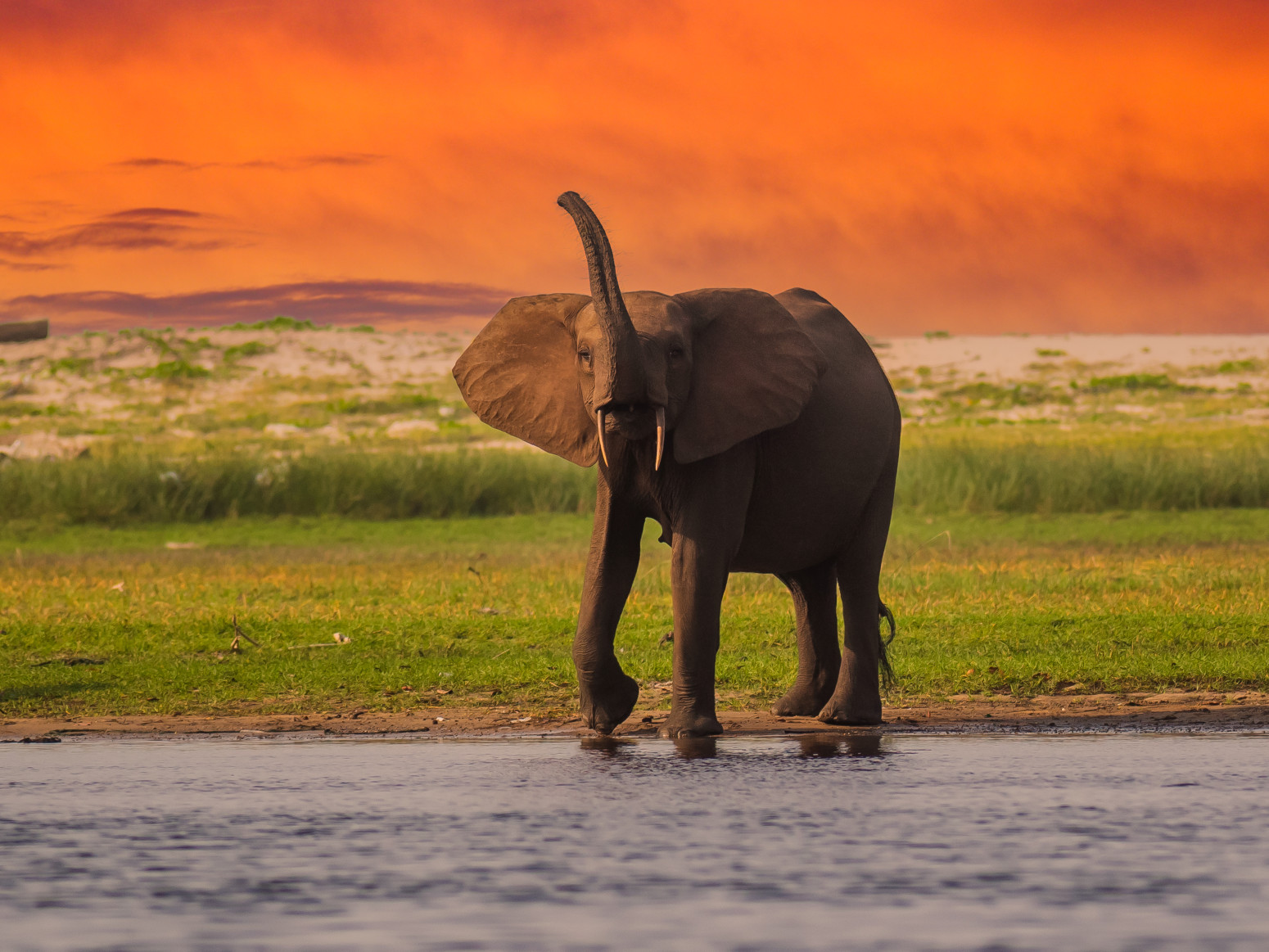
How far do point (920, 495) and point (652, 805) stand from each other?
871 inches

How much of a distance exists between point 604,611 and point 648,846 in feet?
10.1

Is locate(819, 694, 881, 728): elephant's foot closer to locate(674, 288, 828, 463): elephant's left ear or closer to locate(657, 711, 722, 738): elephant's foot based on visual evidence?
locate(657, 711, 722, 738): elephant's foot

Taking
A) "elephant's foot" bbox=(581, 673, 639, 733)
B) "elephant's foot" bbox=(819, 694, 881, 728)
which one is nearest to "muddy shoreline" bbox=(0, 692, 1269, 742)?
"elephant's foot" bbox=(819, 694, 881, 728)

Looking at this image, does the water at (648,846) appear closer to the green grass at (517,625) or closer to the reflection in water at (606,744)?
the reflection in water at (606,744)

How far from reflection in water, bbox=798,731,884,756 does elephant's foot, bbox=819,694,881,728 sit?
0.97 ft

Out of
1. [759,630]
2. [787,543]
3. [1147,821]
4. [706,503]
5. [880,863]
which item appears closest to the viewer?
[880,863]

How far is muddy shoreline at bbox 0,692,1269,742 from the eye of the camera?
368 inches

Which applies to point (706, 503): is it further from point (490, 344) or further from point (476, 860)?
point (476, 860)

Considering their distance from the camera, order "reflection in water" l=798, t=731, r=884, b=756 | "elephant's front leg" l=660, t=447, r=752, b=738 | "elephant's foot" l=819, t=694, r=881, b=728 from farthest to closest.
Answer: "elephant's foot" l=819, t=694, r=881, b=728
"elephant's front leg" l=660, t=447, r=752, b=738
"reflection in water" l=798, t=731, r=884, b=756

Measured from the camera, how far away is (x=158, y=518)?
29.4 meters

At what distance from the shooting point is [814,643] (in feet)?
33.3

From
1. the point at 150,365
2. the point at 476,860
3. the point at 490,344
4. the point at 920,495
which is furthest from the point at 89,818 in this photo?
the point at 150,365

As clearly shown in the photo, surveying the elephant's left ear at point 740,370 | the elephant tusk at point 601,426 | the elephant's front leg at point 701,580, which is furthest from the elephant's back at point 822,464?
the elephant tusk at point 601,426

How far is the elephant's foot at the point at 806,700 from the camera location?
1002 centimetres
